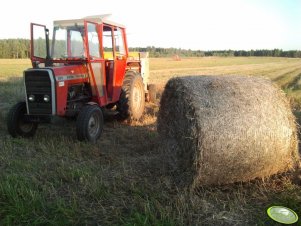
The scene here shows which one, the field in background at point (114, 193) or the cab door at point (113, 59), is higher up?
the cab door at point (113, 59)

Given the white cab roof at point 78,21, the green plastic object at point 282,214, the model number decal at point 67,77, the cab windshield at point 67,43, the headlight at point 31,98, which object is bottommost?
the green plastic object at point 282,214

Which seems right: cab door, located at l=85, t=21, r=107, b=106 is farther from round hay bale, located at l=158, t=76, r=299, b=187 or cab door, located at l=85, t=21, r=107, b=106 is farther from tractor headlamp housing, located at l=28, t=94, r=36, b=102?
round hay bale, located at l=158, t=76, r=299, b=187

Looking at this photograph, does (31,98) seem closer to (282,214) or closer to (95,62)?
(95,62)

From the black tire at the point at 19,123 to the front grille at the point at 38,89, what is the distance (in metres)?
0.34

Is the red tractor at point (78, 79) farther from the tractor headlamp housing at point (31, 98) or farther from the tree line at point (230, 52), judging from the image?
the tree line at point (230, 52)

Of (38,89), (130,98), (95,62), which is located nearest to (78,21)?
(95,62)

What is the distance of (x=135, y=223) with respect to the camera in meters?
3.58

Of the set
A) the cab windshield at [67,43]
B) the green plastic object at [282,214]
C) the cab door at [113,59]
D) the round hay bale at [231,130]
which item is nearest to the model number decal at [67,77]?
the cab windshield at [67,43]

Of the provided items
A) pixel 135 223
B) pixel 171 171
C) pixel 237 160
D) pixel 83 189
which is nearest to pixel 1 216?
pixel 83 189

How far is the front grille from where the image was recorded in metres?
6.62

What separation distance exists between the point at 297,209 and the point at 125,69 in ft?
18.0

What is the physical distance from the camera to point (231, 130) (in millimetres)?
4348

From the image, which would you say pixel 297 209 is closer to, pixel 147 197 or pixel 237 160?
pixel 237 160

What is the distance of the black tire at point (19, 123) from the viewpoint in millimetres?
6988
